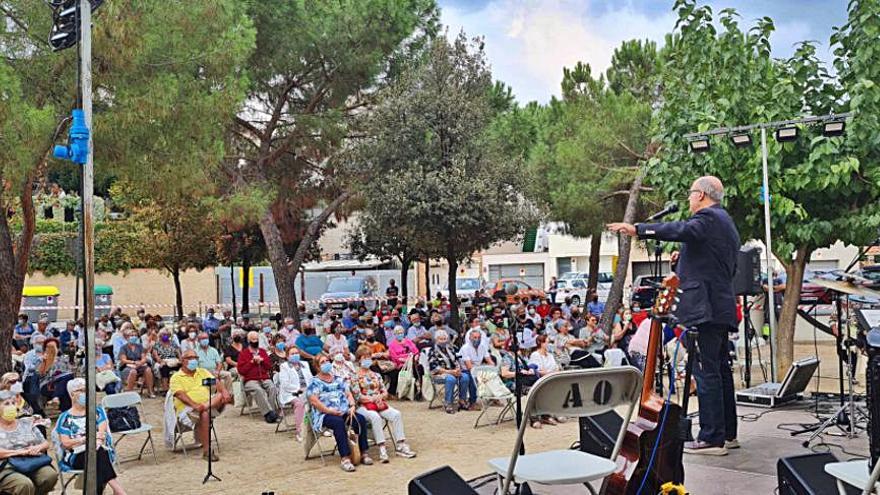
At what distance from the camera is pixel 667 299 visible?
13.2 feet

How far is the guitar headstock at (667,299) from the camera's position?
398 centimetres

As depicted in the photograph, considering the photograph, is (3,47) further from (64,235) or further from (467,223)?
(64,235)

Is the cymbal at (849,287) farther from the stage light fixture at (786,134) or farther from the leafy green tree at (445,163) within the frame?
the leafy green tree at (445,163)

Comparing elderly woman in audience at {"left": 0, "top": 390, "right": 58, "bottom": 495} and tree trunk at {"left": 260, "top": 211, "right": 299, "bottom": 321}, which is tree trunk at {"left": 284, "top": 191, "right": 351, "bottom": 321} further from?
elderly woman in audience at {"left": 0, "top": 390, "right": 58, "bottom": 495}

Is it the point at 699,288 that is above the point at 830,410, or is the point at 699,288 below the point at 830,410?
above

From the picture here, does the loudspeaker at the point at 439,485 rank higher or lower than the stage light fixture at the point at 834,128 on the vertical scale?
lower

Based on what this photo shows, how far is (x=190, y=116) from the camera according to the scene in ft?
35.1

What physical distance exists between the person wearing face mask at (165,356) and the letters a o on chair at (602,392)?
1035 cm

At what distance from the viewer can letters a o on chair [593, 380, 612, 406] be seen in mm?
3354

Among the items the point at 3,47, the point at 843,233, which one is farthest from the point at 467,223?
the point at 3,47

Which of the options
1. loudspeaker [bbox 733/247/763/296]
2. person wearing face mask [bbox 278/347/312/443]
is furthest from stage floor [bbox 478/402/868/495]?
person wearing face mask [bbox 278/347/312/443]

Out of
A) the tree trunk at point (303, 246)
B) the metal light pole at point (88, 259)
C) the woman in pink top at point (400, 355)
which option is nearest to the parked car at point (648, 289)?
the woman in pink top at point (400, 355)

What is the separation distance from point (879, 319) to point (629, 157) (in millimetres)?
13986

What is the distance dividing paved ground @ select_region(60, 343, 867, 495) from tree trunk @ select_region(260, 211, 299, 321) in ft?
25.5
